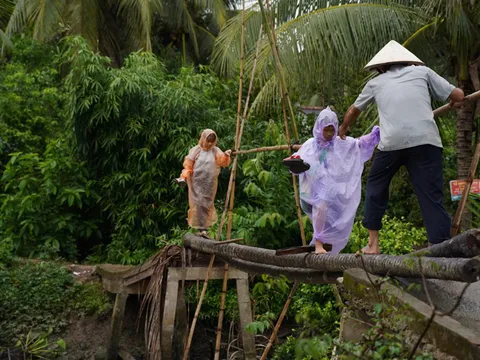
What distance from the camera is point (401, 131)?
452cm

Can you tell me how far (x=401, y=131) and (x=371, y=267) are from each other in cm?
108

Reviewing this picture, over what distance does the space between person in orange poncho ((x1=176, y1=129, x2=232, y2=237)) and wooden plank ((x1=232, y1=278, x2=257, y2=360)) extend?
688 millimetres

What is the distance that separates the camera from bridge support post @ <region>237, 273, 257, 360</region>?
725cm

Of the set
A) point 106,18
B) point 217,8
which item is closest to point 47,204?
point 106,18

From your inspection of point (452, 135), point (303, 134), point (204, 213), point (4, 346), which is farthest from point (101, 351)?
point (452, 135)

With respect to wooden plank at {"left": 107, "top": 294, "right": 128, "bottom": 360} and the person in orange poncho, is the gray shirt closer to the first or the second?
the person in orange poncho

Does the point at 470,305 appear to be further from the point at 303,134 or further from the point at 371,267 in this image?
the point at 303,134

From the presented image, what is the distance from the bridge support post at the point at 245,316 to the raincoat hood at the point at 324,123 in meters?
2.73

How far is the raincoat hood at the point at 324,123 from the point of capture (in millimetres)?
4961

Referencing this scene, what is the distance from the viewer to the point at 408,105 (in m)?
4.56

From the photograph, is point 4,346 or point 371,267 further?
point 4,346

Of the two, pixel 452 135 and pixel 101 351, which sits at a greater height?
pixel 452 135

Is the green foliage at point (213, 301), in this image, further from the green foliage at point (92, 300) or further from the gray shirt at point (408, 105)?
the gray shirt at point (408, 105)

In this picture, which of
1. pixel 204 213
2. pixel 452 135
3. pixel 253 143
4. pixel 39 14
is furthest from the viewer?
pixel 39 14
